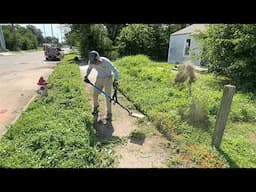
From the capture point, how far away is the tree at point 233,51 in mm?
8547

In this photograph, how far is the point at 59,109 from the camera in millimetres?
5703

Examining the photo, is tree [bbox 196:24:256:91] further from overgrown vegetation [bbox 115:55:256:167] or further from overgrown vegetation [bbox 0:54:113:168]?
overgrown vegetation [bbox 0:54:113:168]

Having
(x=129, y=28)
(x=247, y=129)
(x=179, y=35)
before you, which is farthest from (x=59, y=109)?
(x=129, y=28)

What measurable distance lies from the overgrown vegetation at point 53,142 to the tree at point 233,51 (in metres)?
6.34

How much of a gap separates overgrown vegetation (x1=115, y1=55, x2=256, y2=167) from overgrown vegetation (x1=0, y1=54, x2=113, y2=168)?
1.40 meters

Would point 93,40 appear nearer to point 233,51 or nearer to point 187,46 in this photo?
point 187,46

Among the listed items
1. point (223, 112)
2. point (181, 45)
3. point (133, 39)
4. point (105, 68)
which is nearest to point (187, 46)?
point (181, 45)

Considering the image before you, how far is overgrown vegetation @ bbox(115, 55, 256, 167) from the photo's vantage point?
3.82 metres

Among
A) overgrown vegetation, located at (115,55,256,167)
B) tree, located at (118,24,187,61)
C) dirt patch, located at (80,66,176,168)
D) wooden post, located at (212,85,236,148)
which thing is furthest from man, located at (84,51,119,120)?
tree, located at (118,24,187,61)

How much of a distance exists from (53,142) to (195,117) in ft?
10.6

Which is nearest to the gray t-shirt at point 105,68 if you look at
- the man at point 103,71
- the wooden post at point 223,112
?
the man at point 103,71

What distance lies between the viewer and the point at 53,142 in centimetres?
379
